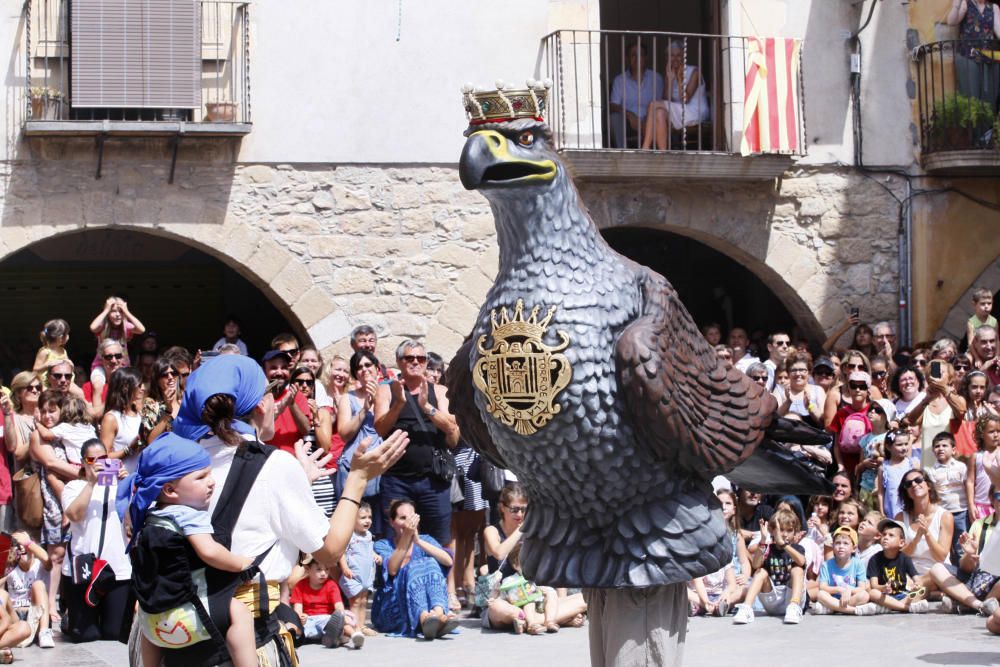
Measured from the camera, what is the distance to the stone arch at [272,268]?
12758mm

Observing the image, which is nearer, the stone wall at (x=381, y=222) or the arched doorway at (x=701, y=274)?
the stone wall at (x=381, y=222)

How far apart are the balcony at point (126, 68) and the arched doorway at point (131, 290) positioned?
10.5 ft

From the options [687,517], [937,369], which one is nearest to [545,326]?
[687,517]

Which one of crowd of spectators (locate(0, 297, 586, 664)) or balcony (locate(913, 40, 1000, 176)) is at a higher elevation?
balcony (locate(913, 40, 1000, 176))

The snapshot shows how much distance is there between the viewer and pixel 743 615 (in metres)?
9.25

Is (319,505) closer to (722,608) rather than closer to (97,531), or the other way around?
(97,531)

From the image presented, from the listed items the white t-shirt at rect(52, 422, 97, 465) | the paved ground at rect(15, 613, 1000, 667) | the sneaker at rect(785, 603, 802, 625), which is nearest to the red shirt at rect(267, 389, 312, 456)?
the white t-shirt at rect(52, 422, 97, 465)

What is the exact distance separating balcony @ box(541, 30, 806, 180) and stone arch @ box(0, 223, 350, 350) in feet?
7.92

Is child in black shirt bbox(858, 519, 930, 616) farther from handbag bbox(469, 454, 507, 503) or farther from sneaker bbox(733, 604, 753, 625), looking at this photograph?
handbag bbox(469, 454, 507, 503)

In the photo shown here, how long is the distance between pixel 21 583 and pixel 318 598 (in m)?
1.65

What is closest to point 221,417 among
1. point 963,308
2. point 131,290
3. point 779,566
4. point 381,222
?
point 779,566

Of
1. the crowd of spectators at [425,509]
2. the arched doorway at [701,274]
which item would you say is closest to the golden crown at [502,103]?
the crowd of spectators at [425,509]

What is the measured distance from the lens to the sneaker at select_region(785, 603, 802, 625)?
9.24 metres

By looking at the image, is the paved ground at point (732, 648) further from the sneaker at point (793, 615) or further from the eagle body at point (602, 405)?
the eagle body at point (602, 405)
